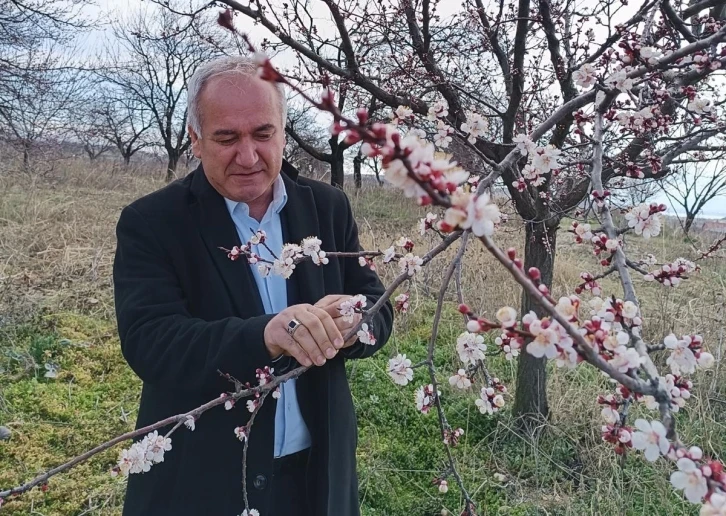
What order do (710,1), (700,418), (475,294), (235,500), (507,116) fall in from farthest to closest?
(475,294) → (700,418) → (507,116) → (710,1) → (235,500)

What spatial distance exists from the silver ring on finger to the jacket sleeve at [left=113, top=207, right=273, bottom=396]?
92mm

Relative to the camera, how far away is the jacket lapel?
1427 mm

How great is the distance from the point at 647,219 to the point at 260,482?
1.13 meters

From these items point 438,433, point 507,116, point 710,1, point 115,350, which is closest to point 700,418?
point 438,433

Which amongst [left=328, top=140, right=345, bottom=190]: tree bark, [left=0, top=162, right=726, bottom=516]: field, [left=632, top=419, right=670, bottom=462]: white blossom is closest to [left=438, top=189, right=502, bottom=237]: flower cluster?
[left=632, top=419, right=670, bottom=462]: white blossom

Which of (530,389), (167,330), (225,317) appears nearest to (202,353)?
(167,330)

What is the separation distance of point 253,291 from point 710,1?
1.67 meters

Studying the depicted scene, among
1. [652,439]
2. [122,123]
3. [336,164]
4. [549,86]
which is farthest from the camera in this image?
[122,123]

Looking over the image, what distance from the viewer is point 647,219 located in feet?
3.73

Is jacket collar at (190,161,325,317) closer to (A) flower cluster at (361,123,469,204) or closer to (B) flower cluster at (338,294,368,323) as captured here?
(B) flower cluster at (338,294,368,323)

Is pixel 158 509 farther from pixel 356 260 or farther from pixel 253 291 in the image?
pixel 356 260

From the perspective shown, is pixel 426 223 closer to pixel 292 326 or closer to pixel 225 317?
pixel 292 326

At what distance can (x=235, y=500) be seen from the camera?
1396mm

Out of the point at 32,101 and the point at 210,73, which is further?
the point at 32,101
